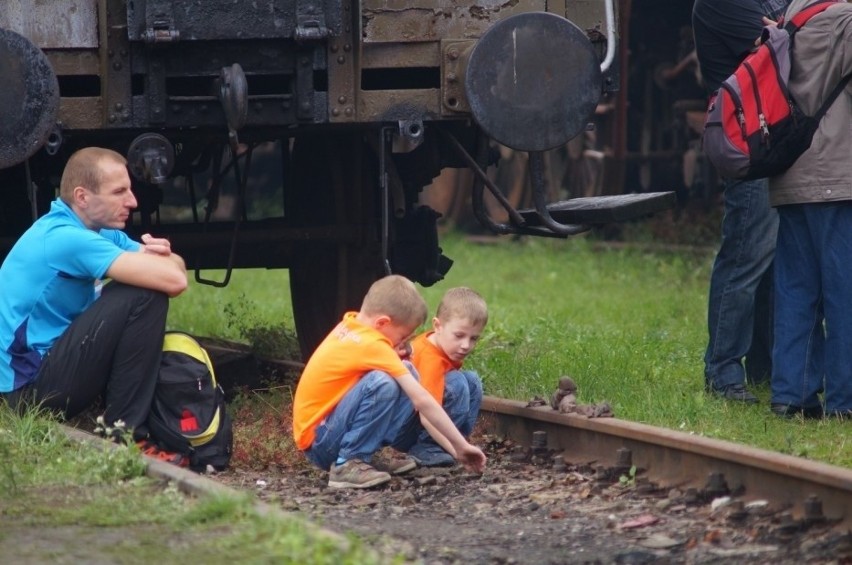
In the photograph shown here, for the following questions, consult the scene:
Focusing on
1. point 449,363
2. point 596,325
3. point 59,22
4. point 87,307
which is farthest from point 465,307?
point 596,325

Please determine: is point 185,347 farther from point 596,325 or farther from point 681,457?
point 596,325

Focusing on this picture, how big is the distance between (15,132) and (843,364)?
3.06 metres

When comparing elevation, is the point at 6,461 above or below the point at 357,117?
below

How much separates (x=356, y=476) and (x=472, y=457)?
37 centimetres

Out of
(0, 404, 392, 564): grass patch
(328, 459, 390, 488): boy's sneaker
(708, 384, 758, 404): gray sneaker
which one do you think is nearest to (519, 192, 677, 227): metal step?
(708, 384, 758, 404): gray sneaker

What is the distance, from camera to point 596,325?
9.27 m

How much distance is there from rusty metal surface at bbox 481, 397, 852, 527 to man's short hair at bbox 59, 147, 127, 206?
67.6 inches

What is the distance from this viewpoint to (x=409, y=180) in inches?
273

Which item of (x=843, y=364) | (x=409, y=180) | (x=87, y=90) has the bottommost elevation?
(x=843, y=364)

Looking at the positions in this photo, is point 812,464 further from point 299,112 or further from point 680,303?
point 680,303

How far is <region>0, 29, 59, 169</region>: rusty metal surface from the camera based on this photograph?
5.40 meters

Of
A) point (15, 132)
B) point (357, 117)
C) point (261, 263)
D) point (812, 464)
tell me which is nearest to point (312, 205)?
point (261, 263)

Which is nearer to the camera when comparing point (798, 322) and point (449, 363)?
point (449, 363)

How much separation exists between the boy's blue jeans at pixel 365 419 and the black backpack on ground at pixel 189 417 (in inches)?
15.8
